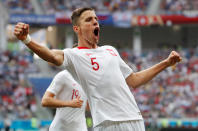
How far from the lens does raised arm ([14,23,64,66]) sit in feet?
14.6

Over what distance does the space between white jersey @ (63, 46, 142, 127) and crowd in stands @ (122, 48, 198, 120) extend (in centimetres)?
1893

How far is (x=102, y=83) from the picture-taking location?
5027 mm

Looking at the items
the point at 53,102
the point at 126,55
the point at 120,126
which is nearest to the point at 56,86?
the point at 53,102

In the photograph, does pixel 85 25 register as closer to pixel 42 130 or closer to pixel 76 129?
pixel 76 129

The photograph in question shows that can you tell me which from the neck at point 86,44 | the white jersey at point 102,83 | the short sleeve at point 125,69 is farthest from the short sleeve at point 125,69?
the neck at point 86,44

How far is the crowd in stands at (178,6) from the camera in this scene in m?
33.7

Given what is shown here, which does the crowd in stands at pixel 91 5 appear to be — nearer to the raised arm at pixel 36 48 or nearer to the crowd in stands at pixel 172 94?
the crowd in stands at pixel 172 94

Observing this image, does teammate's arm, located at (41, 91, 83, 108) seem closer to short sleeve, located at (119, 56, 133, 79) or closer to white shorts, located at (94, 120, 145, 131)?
short sleeve, located at (119, 56, 133, 79)

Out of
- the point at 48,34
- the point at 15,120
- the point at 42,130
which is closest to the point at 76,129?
the point at 42,130

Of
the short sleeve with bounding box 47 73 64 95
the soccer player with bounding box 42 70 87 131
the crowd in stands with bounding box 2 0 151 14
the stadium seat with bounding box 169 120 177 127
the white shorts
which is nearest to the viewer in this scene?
the white shorts

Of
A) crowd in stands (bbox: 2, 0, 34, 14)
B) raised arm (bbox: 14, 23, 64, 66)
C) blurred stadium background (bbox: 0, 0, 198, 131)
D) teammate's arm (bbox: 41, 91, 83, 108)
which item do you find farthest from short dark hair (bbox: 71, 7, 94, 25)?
crowd in stands (bbox: 2, 0, 34, 14)

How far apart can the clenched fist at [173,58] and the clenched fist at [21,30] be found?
5.39ft

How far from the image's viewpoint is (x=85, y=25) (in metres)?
5.16

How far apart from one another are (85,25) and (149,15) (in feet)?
95.3
